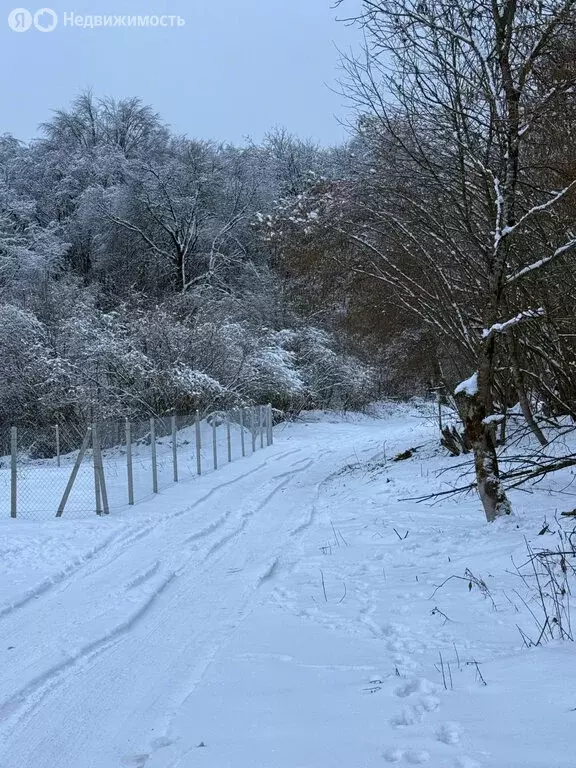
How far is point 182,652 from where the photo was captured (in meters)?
4.88

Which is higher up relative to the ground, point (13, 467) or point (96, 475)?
point (13, 467)

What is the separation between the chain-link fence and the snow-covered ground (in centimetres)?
149

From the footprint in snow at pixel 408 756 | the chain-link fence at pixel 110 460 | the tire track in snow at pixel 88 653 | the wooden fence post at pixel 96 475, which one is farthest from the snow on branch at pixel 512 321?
the wooden fence post at pixel 96 475

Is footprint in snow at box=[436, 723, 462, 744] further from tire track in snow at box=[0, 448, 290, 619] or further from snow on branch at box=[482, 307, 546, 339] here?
snow on branch at box=[482, 307, 546, 339]

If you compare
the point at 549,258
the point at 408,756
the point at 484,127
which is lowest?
the point at 408,756

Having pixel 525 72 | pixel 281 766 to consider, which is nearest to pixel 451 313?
pixel 525 72

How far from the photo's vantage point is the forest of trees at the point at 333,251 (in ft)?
24.5

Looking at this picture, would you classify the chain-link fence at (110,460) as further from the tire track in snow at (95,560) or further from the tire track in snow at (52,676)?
the tire track in snow at (52,676)

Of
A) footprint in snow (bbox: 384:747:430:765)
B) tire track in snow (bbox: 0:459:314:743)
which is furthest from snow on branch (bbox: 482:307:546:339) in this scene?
footprint in snow (bbox: 384:747:430:765)

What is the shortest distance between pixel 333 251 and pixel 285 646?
848cm

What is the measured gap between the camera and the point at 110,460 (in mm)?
15141

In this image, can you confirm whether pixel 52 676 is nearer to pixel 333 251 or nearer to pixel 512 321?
pixel 512 321

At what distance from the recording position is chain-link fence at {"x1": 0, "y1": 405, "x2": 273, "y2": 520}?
11.5m

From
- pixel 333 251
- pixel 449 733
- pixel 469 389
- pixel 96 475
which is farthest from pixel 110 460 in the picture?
pixel 449 733
